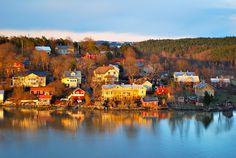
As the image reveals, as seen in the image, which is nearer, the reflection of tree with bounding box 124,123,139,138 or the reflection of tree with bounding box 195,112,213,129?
the reflection of tree with bounding box 124,123,139,138

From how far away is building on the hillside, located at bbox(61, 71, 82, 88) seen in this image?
37.6ft

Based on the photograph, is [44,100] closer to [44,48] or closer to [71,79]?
[71,79]

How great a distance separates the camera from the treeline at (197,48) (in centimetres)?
1997

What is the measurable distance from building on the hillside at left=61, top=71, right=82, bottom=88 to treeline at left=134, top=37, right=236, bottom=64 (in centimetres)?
851

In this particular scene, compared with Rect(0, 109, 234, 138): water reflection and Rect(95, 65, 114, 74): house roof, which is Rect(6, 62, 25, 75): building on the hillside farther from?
Rect(0, 109, 234, 138): water reflection

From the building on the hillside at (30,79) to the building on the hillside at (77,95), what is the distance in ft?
3.68

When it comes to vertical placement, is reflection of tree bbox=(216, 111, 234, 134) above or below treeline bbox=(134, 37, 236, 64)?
below

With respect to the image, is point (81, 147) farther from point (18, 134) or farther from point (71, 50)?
point (71, 50)

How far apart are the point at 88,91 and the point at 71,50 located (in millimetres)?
4745

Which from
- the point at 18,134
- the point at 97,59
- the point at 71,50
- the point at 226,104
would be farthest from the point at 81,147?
the point at 71,50

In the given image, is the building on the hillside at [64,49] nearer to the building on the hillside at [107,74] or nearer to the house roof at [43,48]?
the house roof at [43,48]

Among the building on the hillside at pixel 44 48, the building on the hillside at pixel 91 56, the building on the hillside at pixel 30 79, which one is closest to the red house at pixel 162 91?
the building on the hillside at pixel 30 79

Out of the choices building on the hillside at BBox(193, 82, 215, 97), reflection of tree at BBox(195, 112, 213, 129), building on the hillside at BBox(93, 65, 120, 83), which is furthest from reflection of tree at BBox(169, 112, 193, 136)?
building on the hillside at BBox(93, 65, 120, 83)

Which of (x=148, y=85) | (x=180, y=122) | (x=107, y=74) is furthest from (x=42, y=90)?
(x=180, y=122)
